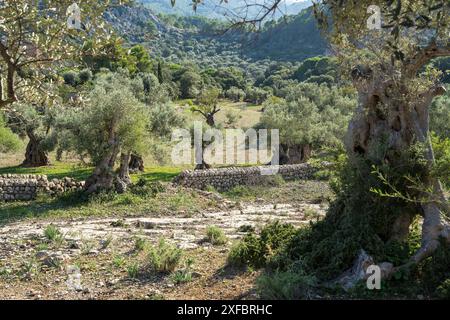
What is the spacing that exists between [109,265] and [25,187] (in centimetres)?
1311

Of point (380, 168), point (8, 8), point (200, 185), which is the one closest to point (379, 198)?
point (380, 168)

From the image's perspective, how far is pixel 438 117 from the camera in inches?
1270

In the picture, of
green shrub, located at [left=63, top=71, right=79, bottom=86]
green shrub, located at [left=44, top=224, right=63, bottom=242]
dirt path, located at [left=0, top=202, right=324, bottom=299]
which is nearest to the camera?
dirt path, located at [left=0, top=202, right=324, bottom=299]

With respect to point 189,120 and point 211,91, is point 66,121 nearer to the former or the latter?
point 189,120

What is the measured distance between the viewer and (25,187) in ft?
68.6

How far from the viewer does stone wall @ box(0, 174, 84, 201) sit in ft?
67.8

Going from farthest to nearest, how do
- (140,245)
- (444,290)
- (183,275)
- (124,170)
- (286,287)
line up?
(124,170) < (140,245) < (183,275) < (286,287) < (444,290)

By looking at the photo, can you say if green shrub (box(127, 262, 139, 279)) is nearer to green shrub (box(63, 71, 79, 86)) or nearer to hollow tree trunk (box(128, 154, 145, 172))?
hollow tree trunk (box(128, 154, 145, 172))

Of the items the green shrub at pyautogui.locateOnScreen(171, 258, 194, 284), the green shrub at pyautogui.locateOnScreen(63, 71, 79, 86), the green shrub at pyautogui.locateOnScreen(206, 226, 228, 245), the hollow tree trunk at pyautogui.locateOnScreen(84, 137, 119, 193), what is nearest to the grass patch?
the hollow tree trunk at pyautogui.locateOnScreen(84, 137, 119, 193)

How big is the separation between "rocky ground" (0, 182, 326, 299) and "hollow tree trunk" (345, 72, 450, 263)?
184 centimetres

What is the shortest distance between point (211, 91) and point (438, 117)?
1676 cm

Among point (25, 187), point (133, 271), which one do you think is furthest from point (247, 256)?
point (25, 187)

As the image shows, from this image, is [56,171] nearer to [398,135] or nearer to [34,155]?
[34,155]

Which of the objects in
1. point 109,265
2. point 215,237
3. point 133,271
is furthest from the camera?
point 215,237
